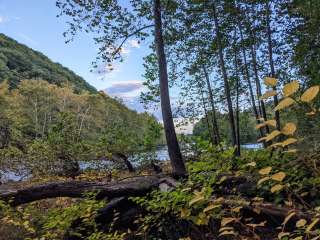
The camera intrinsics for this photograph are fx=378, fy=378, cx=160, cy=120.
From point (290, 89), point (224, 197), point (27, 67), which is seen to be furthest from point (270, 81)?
point (27, 67)

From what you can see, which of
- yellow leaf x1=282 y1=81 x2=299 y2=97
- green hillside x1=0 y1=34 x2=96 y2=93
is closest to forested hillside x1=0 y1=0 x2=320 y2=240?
yellow leaf x1=282 y1=81 x2=299 y2=97

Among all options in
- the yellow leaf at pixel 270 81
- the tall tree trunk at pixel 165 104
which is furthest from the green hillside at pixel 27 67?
the yellow leaf at pixel 270 81

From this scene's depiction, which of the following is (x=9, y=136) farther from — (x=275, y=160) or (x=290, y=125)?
(x=290, y=125)

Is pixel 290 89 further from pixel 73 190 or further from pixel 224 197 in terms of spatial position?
pixel 73 190

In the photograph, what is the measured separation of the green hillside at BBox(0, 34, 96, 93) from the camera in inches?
4845

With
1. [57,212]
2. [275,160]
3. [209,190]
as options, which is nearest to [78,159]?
[57,212]

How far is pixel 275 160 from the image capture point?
20.2 feet

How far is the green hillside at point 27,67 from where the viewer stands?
123 metres

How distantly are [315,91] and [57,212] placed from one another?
20.9 feet

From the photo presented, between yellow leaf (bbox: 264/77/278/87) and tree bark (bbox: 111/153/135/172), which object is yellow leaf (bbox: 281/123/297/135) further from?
tree bark (bbox: 111/153/135/172)

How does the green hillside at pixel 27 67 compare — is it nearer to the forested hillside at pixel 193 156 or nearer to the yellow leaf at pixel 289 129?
the forested hillside at pixel 193 156

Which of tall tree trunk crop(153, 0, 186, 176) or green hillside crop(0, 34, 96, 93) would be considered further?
green hillside crop(0, 34, 96, 93)

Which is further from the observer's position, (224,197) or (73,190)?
(73,190)

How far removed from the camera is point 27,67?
13975cm
